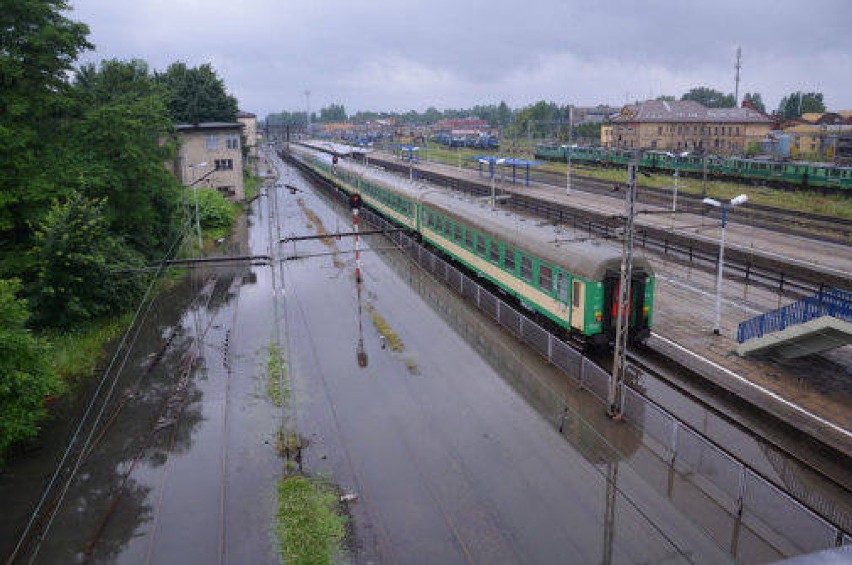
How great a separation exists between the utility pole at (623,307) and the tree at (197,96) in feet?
217

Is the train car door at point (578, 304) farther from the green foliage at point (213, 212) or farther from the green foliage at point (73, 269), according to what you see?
the green foliage at point (213, 212)

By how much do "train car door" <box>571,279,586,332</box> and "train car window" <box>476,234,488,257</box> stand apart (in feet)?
23.1

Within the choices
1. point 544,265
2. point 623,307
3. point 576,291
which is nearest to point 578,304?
point 576,291

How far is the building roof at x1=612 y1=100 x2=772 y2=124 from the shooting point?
87.3 m

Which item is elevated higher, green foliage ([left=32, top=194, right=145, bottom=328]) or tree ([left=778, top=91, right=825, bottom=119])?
tree ([left=778, top=91, right=825, bottom=119])

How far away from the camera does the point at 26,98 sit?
901 inches

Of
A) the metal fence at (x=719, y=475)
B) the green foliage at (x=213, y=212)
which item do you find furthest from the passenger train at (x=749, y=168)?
the metal fence at (x=719, y=475)

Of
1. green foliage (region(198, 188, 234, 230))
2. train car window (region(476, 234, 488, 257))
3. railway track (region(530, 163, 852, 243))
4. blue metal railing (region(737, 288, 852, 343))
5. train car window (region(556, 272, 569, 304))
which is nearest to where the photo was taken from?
blue metal railing (region(737, 288, 852, 343))

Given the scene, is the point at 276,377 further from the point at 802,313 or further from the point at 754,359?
the point at 802,313

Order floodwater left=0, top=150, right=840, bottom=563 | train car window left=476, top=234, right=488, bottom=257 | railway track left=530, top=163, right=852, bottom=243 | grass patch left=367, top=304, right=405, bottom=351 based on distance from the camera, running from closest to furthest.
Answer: floodwater left=0, top=150, right=840, bottom=563
grass patch left=367, top=304, right=405, bottom=351
train car window left=476, top=234, right=488, bottom=257
railway track left=530, top=163, right=852, bottom=243

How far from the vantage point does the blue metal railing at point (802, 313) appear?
1543 cm

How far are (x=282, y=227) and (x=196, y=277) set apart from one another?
1363cm

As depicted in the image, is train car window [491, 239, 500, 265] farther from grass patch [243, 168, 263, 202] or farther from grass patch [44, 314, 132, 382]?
grass patch [243, 168, 263, 202]

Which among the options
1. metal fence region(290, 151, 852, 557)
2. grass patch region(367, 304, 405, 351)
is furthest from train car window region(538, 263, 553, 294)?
grass patch region(367, 304, 405, 351)
